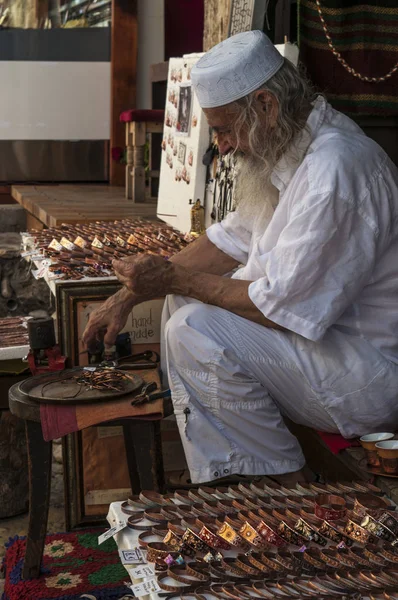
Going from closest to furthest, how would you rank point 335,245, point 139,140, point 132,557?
point 132,557
point 335,245
point 139,140

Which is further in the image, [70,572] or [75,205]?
[75,205]

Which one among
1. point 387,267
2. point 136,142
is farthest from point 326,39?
point 136,142

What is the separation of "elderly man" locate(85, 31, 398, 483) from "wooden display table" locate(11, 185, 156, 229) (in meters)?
2.77


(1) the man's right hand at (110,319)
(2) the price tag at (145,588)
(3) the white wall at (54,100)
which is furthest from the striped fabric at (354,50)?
(3) the white wall at (54,100)

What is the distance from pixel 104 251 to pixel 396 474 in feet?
6.32

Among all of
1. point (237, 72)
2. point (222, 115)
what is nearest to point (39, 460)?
point (222, 115)

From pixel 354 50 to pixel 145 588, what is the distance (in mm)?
2827

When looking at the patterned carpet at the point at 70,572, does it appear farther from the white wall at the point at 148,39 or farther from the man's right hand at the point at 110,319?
the white wall at the point at 148,39

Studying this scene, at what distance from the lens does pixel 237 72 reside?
2908 mm

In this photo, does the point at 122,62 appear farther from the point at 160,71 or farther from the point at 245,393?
the point at 245,393

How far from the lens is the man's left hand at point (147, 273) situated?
306 cm

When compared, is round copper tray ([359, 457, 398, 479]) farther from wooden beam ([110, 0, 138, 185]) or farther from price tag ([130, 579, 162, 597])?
wooden beam ([110, 0, 138, 185])

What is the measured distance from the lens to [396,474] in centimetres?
261

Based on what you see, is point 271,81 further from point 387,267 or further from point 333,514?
point 333,514
